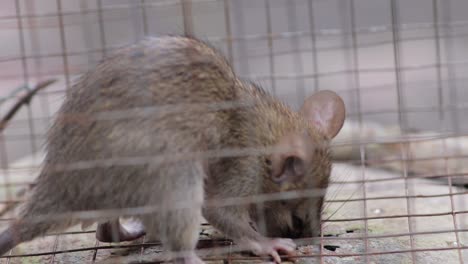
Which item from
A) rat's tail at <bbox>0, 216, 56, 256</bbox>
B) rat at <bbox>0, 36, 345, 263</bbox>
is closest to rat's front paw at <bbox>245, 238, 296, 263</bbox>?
rat at <bbox>0, 36, 345, 263</bbox>

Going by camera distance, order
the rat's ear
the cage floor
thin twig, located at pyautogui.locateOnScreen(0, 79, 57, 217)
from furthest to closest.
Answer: thin twig, located at pyautogui.locateOnScreen(0, 79, 57, 217) → the rat's ear → the cage floor

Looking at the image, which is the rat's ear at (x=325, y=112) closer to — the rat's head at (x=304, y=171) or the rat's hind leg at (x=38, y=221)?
the rat's head at (x=304, y=171)

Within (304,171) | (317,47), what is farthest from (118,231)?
(317,47)

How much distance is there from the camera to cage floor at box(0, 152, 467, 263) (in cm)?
526

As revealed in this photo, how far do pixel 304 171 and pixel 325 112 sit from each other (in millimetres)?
617

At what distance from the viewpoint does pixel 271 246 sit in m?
5.18

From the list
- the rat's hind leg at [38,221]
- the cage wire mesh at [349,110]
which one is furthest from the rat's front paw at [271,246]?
the rat's hind leg at [38,221]

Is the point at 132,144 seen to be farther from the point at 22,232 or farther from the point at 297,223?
the point at 297,223

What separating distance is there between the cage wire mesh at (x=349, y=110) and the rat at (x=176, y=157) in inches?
8.1

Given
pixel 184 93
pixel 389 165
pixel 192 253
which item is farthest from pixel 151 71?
pixel 389 165

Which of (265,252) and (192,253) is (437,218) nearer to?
(265,252)

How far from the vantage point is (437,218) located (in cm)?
594

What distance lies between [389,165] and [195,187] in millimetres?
3675

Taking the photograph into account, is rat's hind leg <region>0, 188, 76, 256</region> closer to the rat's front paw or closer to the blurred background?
the rat's front paw
